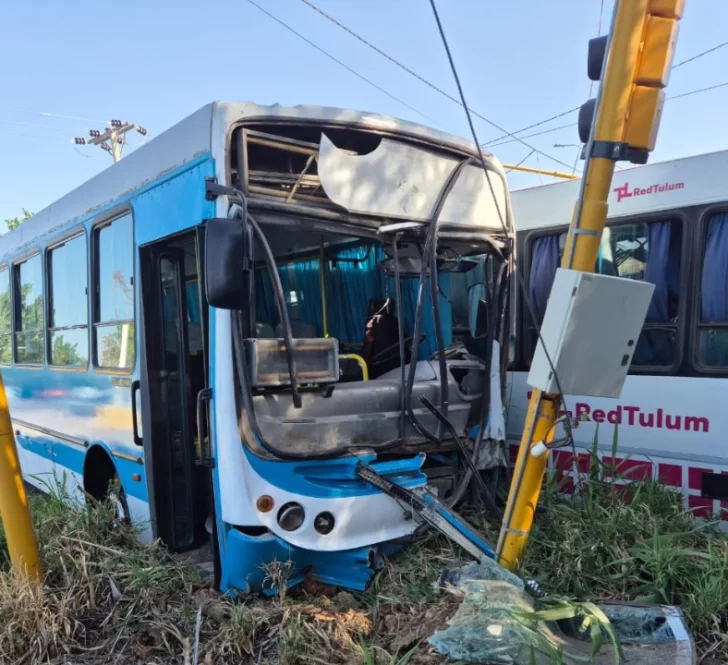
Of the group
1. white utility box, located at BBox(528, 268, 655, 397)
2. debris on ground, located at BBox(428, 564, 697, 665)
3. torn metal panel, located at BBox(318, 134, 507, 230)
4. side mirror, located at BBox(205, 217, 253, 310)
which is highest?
torn metal panel, located at BBox(318, 134, 507, 230)

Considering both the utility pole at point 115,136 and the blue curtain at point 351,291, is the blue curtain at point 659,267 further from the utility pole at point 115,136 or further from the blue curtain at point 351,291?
the utility pole at point 115,136

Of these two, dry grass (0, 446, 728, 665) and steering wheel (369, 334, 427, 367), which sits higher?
steering wheel (369, 334, 427, 367)

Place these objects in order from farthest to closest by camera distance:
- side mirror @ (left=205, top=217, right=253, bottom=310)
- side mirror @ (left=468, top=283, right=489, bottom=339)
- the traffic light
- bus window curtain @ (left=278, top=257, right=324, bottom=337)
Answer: bus window curtain @ (left=278, top=257, right=324, bottom=337) → side mirror @ (left=468, top=283, right=489, bottom=339) → side mirror @ (left=205, top=217, right=253, bottom=310) → the traffic light

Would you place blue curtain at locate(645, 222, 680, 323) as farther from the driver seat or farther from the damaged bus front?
the driver seat

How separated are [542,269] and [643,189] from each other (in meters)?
0.99

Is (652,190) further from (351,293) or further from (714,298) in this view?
(351,293)

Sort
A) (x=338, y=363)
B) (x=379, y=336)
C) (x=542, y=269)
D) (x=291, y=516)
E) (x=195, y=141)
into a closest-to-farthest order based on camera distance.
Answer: (x=291, y=516) → (x=195, y=141) → (x=338, y=363) → (x=379, y=336) → (x=542, y=269)

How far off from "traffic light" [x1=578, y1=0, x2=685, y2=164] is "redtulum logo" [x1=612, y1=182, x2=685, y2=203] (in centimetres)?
175

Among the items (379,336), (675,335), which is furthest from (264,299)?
(675,335)

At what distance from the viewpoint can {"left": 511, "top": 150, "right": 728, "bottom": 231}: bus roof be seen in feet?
15.3

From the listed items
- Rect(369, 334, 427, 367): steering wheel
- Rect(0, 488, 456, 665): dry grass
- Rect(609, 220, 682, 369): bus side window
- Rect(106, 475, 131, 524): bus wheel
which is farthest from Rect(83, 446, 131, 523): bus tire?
Rect(609, 220, 682, 369): bus side window

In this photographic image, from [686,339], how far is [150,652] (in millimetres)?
3884

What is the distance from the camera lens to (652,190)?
4.95 metres

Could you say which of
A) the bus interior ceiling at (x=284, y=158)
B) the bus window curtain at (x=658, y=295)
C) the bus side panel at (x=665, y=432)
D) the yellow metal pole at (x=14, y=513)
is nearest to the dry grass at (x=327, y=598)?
the yellow metal pole at (x=14, y=513)
